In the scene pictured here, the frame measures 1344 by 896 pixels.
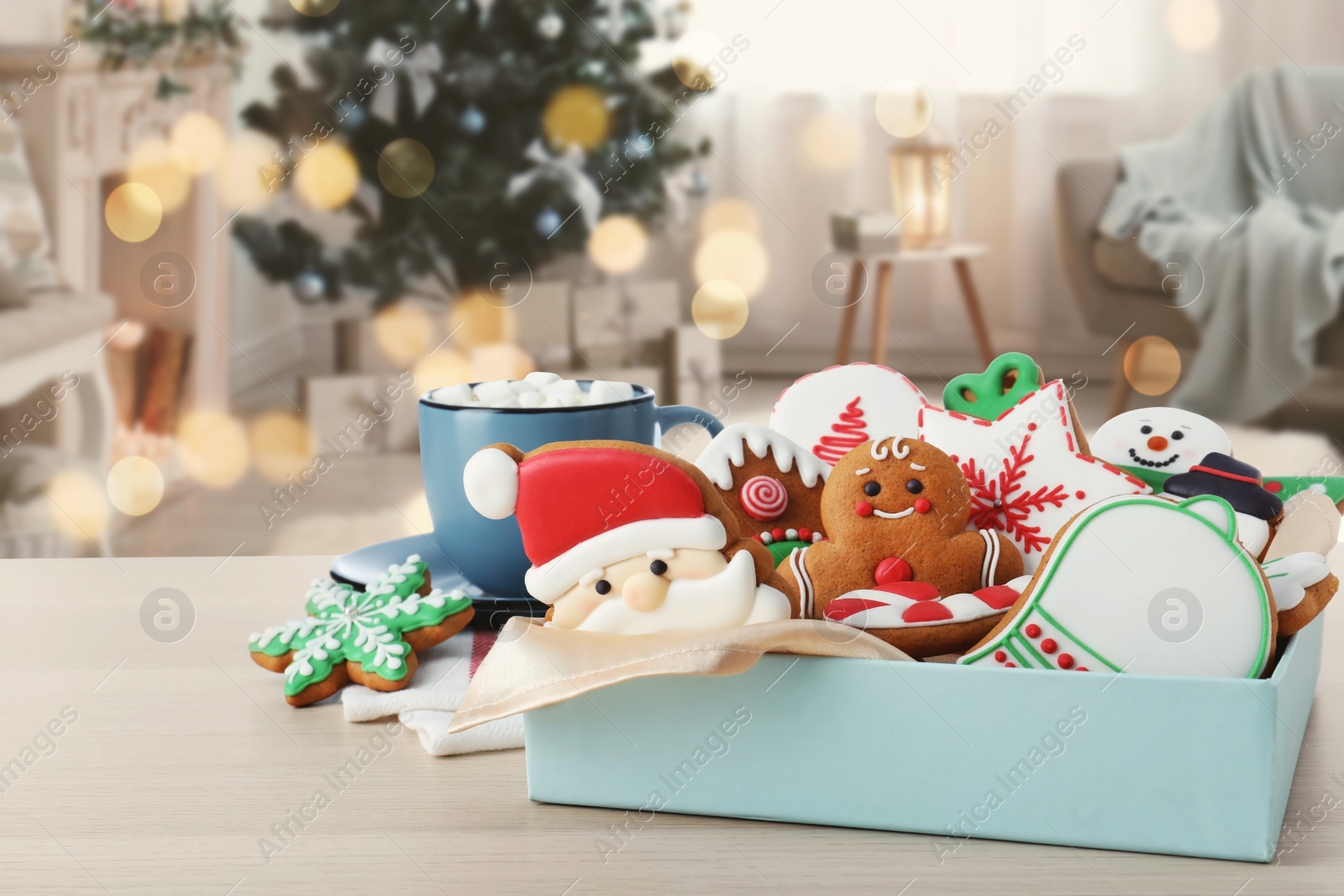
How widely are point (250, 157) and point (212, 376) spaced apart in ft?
2.21

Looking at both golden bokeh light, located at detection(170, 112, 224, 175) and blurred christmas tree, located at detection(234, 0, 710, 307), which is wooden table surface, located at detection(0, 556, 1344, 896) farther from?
golden bokeh light, located at detection(170, 112, 224, 175)

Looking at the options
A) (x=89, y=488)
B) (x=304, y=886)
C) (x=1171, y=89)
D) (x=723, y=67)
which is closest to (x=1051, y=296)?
(x=1171, y=89)

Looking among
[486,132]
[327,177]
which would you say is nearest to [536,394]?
[486,132]

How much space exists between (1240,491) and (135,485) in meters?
3.14

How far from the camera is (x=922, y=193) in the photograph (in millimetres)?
3812

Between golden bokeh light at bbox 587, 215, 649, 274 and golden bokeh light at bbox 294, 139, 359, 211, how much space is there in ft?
2.46

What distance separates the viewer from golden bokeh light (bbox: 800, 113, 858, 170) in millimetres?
4129

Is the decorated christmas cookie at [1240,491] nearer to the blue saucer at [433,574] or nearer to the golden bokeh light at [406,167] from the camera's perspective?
the blue saucer at [433,574]

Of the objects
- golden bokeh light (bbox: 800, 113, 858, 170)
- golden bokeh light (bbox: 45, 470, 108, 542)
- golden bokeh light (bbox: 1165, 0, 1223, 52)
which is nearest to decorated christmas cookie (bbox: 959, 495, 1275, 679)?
golden bokeh light (bbox: 45, 470, 108, 542)

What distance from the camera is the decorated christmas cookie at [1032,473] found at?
2.03ft

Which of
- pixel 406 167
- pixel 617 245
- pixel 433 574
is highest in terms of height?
pixel 406 167

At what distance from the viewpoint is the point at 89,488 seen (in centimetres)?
302

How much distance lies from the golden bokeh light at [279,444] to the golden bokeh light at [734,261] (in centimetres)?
146

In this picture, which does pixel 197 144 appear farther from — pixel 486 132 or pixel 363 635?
pixel 363 635
